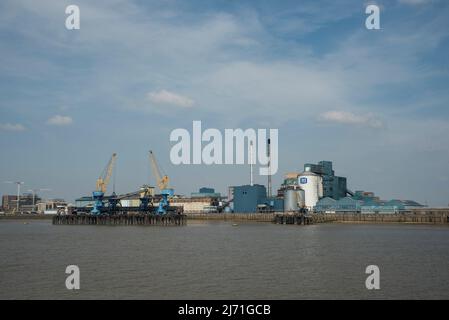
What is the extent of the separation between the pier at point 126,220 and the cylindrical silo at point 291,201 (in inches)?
1490

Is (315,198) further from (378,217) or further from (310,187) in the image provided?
(378,217)

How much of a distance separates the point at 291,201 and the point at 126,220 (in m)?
50.3

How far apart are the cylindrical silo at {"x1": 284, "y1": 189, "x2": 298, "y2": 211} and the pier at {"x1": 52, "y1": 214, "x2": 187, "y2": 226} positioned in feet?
124

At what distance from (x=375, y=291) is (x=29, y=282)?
20.3 metres

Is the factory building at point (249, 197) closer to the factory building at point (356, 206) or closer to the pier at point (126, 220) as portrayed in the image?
the factory building at point (356, 206)

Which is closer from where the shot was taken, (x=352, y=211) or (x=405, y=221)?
(x=405, y=221)

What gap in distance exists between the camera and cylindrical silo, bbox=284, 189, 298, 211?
14288cm

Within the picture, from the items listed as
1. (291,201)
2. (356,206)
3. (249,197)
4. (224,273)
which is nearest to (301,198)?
(291,201)

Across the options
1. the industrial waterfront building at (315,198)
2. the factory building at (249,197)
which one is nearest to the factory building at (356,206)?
the industrial waterfront building at (315,198)

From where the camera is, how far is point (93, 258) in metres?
40.4
